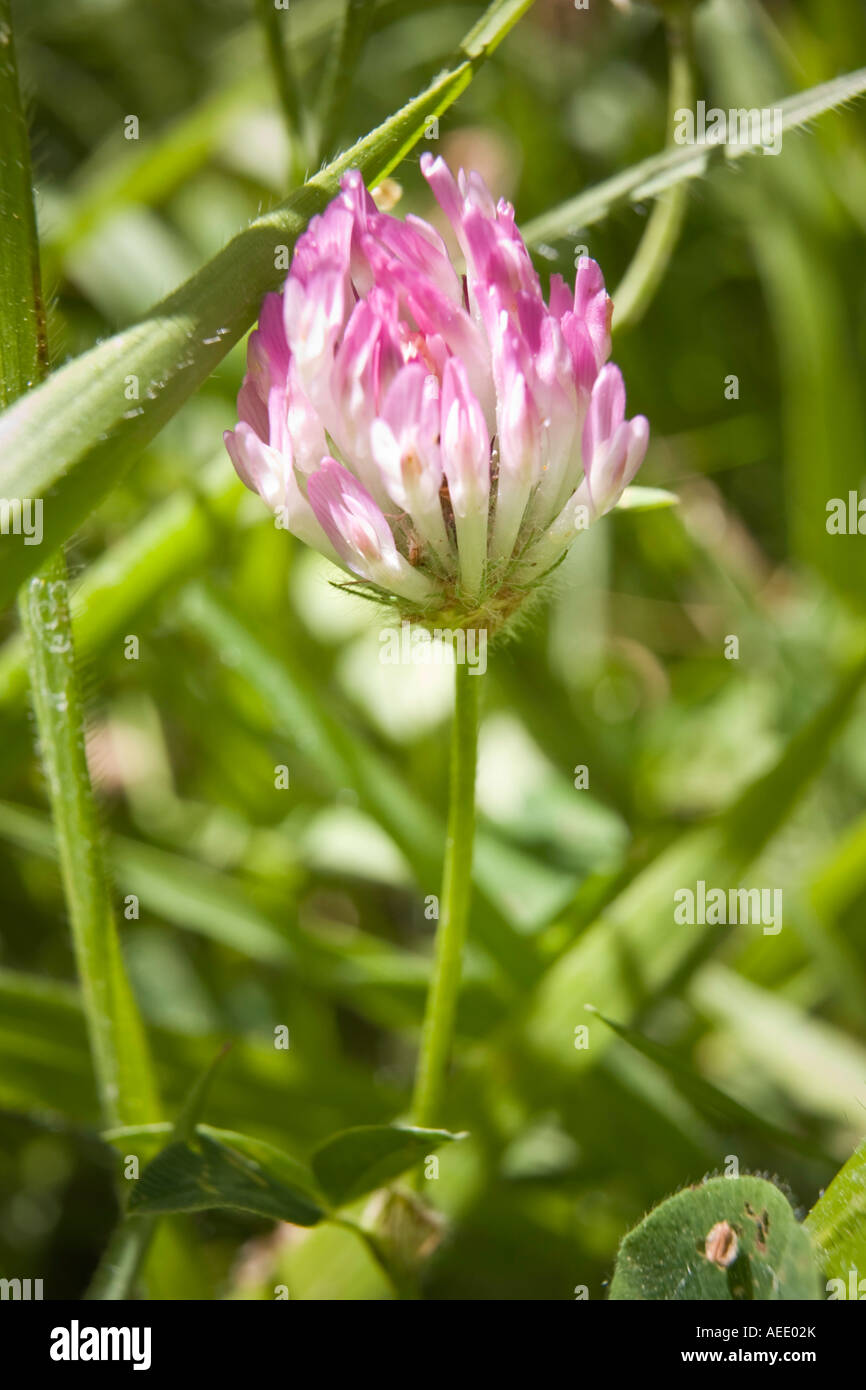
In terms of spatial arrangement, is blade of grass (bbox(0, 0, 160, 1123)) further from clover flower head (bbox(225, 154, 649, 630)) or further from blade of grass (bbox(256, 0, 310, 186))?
blade of grass (bbox(256, 0, 310, 186))

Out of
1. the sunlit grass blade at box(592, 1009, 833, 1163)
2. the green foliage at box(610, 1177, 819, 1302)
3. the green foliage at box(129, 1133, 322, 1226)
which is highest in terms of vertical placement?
the sunlit grass blade at box(592, 1009, 833, 1163)

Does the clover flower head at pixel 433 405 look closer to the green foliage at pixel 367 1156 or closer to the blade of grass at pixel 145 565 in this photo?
the green foliage at pixel 367 1156

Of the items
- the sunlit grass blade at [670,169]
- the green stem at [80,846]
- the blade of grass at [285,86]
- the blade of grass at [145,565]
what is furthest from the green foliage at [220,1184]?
the blade of grass at [285,86]

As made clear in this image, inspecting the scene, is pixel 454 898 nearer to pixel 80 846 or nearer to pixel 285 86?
pixel 80 846

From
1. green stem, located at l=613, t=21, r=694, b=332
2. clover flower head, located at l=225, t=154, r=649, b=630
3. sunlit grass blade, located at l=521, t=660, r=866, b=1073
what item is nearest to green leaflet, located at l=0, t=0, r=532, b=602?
clover flower head, located at l=225, t=154, r=649, b=630

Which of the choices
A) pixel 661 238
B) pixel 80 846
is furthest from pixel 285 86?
pixel 80 846

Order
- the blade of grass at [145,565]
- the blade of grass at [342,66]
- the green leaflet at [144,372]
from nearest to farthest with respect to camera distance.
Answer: the green leaflet at [144,372], the blade of grass at [342,66], the blade of grass at [145,565]

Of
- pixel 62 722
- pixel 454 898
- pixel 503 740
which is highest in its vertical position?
pixel 503 740
